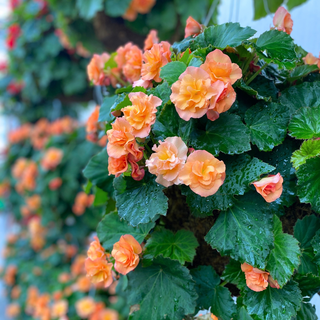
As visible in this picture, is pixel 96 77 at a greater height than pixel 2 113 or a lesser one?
greater

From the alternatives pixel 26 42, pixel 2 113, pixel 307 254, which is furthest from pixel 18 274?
pixel 307 254

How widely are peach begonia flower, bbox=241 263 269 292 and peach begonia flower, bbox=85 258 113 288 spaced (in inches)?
8.7

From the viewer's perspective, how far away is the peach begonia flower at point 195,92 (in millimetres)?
341

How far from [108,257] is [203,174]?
25 cm

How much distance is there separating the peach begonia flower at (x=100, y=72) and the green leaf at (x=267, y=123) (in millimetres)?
335

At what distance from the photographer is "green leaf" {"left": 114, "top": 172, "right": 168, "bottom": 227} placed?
36 cm

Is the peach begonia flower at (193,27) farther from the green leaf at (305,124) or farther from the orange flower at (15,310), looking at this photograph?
the orange flower at (15,310)

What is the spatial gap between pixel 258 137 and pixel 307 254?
188mm

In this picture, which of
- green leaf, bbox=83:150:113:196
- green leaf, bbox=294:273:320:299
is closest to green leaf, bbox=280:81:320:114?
green leaf, bbox=294:273:320:299

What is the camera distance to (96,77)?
0.60 m

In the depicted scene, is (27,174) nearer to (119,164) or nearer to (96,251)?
(96,251)

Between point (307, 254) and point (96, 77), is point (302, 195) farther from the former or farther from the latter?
point (96, 77)

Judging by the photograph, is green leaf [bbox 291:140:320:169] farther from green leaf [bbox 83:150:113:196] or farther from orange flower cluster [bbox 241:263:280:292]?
green leaf [bbox 83:150:113:196]

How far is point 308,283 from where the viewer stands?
40 centimetres
